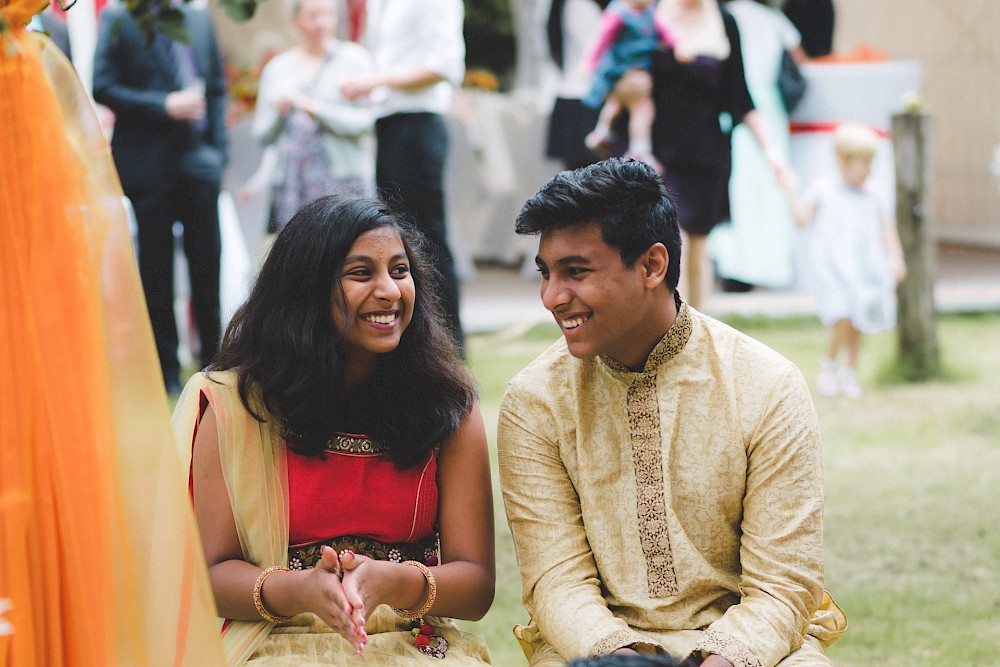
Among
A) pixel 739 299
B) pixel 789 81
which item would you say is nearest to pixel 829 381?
pixel 739 299

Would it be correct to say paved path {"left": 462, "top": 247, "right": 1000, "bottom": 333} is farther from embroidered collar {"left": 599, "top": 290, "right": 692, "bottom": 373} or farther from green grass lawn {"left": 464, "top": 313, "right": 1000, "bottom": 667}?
embroidered collar {"left": 599, "top": 290, "right": 692, "bottom": 373}

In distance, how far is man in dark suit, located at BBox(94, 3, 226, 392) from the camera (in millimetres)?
6312

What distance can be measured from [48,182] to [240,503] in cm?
76

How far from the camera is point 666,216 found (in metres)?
2.65

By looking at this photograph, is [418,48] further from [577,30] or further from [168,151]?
[577,30]

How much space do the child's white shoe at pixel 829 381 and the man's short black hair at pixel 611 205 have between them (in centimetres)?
443

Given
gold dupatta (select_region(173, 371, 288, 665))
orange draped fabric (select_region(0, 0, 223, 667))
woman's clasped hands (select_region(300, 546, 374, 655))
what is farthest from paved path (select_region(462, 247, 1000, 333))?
orange draped fabric (select_region(0, 0, 223, 667))

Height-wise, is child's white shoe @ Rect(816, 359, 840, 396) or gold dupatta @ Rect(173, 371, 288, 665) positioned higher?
gold dupatta @ Rect(173, 371, 288, 665)

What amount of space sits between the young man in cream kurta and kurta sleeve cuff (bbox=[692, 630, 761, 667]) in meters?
0.04

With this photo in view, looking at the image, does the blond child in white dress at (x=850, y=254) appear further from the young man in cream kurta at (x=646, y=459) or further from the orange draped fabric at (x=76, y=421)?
the orange draped fabric at (x=76, y=421)

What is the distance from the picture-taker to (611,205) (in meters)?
2.57

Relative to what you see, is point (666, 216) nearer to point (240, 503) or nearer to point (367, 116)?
point (240, 503)

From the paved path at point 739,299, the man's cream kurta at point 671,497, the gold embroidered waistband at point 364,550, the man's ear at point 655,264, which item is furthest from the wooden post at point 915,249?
the gold embroidered waistband at point 364,550

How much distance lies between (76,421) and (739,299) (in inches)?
290
